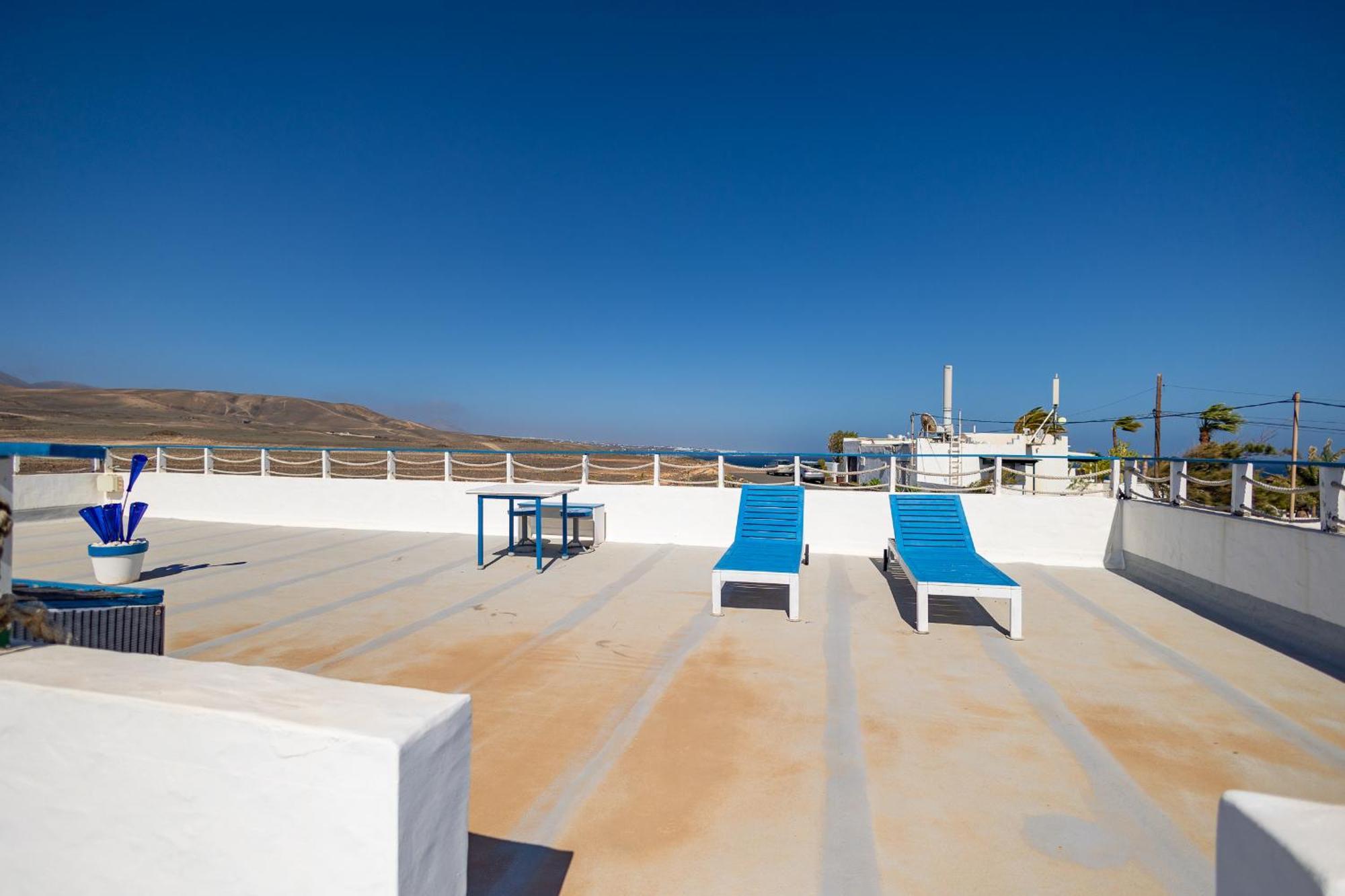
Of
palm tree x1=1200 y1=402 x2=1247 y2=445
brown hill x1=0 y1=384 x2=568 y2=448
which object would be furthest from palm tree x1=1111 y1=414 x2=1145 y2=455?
brown hill x1=0 y1=384 x2=568 y2=448

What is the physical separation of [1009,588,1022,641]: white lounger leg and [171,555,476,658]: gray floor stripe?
6071 millimetres

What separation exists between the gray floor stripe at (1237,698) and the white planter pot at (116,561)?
989 cm

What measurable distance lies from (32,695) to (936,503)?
809cm

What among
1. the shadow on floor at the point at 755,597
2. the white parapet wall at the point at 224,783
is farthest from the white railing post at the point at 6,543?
the shadow on floor at the point at 755,597

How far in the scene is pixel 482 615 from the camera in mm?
6375

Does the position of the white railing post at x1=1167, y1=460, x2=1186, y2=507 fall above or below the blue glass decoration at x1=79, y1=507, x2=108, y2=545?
above

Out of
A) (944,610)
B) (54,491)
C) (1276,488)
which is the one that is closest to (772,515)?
(944,610)

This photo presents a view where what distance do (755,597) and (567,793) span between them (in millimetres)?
4244

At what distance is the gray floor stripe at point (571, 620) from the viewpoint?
15.9 feet

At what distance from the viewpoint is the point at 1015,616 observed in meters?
5.82

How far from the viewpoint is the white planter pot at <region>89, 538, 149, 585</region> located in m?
7.38

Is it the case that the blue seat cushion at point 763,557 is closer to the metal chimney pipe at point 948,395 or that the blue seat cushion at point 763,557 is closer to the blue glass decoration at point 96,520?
the blue glass decoration at point 96,520

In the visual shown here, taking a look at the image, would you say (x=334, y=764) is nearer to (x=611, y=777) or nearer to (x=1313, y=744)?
(x=611, y=777)

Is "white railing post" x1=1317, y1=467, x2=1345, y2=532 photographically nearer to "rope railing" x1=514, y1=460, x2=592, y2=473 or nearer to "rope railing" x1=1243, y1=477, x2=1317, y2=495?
"rope railing" x1=1243, y1=477, x2=1317, y2=495
